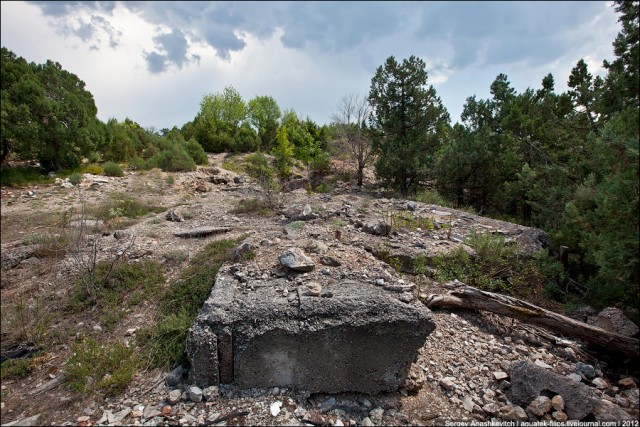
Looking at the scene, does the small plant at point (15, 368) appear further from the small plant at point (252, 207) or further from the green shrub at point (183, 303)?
the small plant at point (252, 207)

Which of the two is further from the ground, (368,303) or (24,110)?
(24,110)

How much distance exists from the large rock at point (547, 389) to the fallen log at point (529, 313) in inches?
36.8

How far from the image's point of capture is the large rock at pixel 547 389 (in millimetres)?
2896

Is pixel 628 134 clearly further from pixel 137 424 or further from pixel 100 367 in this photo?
pixel 100 367

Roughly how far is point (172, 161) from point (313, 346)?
49.6ft

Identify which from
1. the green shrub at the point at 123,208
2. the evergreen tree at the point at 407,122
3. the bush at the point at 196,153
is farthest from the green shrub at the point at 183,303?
the bush at the point at 196,153

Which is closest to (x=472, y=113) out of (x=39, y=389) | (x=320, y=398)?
(x=320, y=398)

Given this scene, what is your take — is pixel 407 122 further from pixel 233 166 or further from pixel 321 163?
pixel 233 166

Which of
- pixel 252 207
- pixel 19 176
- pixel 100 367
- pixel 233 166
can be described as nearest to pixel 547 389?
pixel 100 367

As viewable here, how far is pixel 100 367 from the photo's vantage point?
3.48 metres

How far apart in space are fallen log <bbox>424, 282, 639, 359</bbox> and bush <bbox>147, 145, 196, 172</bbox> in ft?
48.6

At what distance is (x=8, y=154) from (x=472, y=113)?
14.7m

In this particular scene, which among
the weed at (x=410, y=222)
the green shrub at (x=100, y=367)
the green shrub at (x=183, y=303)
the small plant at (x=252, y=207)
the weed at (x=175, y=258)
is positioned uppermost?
the small plant at (x=252, y=207)

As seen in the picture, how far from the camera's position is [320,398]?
10.9 feet
